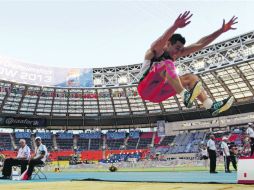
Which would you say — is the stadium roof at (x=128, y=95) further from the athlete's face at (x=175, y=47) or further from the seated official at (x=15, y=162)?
the athlete's face at (x=175, y=47)

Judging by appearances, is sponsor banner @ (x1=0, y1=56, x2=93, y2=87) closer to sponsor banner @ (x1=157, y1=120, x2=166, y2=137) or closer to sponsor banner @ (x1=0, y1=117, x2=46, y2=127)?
sponsor banner @ (x1=0, y1=117, x2=46, y2=127)

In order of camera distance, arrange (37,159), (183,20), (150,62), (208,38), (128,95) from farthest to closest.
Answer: (128,95) → (37,159) → (208,38) → (150,62) → (183,20)

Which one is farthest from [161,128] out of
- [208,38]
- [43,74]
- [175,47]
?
[175,47]

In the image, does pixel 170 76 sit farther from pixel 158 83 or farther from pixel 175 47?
pixel 175 47

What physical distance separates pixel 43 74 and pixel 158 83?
159 feet

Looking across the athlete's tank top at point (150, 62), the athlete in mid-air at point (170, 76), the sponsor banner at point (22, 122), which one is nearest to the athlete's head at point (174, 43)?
the athlete in mid-air at point (170, 76)

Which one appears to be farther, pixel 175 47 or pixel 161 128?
pixel 161 128

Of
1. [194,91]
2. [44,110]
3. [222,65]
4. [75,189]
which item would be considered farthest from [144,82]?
[44,110]

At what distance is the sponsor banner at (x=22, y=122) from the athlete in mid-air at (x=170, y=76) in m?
58.3

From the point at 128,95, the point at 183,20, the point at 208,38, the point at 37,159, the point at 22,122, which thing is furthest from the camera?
the point at 22,122

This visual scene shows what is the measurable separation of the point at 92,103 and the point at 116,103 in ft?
14.9

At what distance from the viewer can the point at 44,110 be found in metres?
62.0

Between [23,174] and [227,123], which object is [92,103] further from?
[23,174]

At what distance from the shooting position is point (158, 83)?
5.87m
